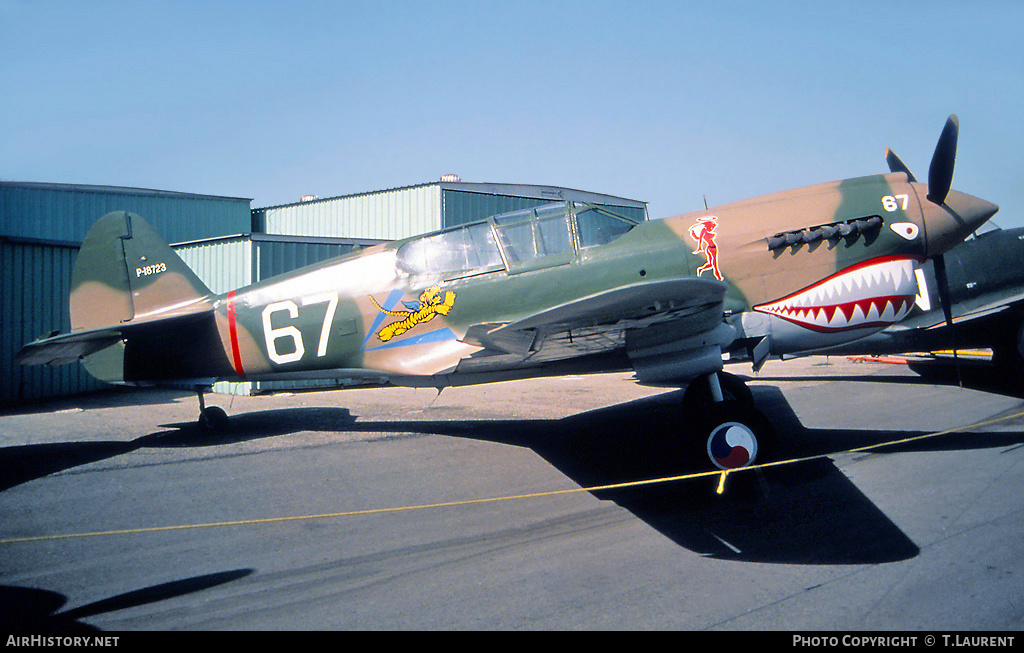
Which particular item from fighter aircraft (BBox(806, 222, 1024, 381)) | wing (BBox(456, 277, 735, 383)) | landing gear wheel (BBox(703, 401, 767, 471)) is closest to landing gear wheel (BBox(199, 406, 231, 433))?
wing (BBox(456, 277, 735, 383))

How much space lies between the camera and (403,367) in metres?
6.46

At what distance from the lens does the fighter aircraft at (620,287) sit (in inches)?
211

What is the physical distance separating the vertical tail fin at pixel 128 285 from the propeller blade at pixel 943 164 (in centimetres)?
812

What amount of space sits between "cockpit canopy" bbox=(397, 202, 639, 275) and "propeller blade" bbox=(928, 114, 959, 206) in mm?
2710

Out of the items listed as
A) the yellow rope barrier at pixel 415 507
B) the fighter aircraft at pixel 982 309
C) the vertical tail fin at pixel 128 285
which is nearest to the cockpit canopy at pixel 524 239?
the yellow rope barrier at pixel 415 507

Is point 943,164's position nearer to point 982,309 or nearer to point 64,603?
point 982,309

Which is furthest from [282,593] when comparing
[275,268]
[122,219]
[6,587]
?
[275,268]

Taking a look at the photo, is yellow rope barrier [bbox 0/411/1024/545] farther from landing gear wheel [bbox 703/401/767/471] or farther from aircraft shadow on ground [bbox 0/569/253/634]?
aircraft shadow on ground [bbox 0/569/253/634]

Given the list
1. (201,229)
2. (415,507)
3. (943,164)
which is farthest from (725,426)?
(201,229)

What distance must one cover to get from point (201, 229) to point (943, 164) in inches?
733

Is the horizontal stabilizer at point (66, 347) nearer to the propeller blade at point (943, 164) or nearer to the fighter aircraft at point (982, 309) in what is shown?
the propeller blade at point (943, 164)

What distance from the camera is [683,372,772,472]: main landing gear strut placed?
498cm

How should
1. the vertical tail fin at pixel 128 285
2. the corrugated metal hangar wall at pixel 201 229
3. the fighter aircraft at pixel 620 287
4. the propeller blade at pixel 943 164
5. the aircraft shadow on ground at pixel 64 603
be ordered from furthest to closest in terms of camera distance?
the corrugated metal hangar wall at pixel 201 229
the vertical tail fin at pixel 128 285
the propeller blade at pixel 943 164
the fighter aircraft at pixel 620 287
the aircraft shadow on ground at pixel 64 603

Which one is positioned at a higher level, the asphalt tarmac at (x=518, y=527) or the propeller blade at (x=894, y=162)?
the propeller blade at (x=894, y=162)
